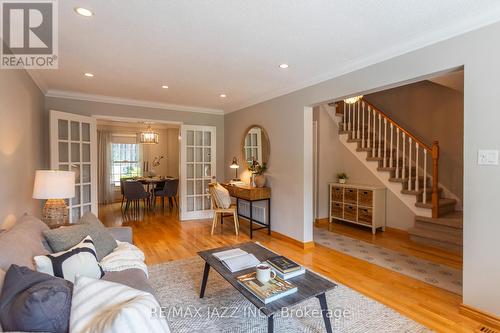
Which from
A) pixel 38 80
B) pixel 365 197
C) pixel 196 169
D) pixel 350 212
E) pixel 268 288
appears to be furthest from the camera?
pixel 196 169

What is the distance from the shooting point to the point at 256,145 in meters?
4.87

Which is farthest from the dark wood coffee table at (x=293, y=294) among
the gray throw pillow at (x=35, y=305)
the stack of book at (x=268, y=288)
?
the gray throw pillow at (x=35, y=305)

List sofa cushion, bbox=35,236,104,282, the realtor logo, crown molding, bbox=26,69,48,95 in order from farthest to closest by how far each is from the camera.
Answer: crown molding, bbox=26,69,48,95, the realtor logo, sofa cushion, bbox=35,236,104,282

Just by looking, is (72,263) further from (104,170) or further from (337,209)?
(104,170)

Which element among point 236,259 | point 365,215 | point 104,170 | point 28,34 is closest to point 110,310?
point 236,259

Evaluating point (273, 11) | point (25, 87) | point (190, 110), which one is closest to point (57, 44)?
point (25, 87)

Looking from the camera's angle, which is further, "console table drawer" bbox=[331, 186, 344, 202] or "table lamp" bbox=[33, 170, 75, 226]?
"console table drawer" bbox=[331, 186, 344, 202]

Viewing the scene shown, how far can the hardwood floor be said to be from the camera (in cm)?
220

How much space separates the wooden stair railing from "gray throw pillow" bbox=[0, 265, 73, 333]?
4.67 m

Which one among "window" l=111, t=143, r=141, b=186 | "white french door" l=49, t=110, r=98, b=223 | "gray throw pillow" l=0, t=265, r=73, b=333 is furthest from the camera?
"window" l=111, t=143, r=141, b=186

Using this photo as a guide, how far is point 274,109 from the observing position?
436 cm

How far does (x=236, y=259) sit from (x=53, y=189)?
1.90 m

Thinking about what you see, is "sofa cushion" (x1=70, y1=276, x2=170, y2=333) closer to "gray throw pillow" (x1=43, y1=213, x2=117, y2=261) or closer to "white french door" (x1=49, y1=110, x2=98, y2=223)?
"gray throw pillow" (x1=43, y1=213, x2=117, y2=261)

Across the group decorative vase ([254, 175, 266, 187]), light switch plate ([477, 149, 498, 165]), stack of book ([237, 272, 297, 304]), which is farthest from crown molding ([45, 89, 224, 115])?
light switch plate ([477, 149, 498, 165])
